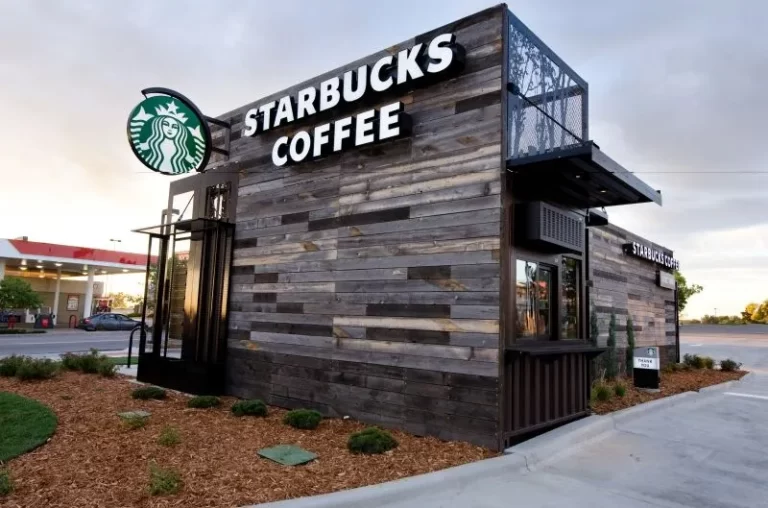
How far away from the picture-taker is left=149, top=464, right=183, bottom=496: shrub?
3768mm

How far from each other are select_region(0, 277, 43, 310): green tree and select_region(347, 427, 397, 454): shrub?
99.5 ft

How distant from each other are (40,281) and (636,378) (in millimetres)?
44061

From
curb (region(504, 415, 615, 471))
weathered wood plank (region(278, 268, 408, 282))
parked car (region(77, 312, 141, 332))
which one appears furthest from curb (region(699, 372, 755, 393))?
parked car (region(77, 312, 141, 332))

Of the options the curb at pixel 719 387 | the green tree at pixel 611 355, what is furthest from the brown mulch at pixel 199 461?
the curb at pixel 719 387

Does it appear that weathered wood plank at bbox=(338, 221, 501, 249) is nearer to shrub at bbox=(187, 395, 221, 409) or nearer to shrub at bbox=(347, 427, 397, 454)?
shrub at bbox=(347, 427, 397, 454)

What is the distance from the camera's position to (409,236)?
6266 millimetres

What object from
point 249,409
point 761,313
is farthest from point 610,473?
point 761,313

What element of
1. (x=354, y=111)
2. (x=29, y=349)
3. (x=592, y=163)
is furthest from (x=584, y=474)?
(x=29, y=349)

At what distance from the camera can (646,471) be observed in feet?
15.8

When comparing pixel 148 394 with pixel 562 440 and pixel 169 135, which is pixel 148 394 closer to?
pixel 169 135

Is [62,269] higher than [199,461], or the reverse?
[62,269]

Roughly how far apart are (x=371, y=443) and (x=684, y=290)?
159ft

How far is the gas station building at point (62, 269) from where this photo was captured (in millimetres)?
29953

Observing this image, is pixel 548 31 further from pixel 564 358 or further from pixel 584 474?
pixel 584 474
